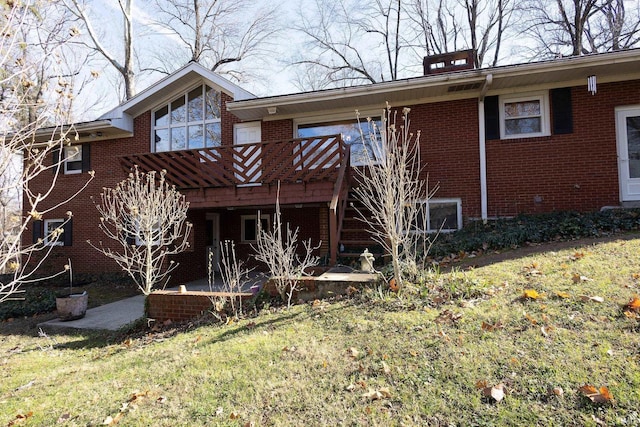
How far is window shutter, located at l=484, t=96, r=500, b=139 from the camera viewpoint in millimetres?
9187

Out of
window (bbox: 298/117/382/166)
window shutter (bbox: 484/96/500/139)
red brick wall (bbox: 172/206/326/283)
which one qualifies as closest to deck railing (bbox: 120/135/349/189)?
window (bbox: 298/117/382/166)

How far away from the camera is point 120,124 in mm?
11859

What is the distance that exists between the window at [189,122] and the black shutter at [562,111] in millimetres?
9281

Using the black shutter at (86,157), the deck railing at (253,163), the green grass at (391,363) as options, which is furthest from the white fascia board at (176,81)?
the green grass at (391,363)

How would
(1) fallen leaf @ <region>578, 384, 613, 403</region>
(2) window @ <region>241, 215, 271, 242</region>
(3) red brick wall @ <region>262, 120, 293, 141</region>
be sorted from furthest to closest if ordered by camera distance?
(2) window @ <region>241, 215, 271, 242</region> → (3) red brick wall @ <region>262, 120, 293, 141</region> → (1) fallen leaf @ <region>578, 384, 613, 403</region>

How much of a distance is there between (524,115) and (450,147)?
1919mm

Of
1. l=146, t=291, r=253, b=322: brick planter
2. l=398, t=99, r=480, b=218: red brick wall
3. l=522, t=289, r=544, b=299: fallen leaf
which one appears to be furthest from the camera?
l=398, t=99, r=480, b=218: red brick wall

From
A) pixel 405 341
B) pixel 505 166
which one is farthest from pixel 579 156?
pixel 405 341

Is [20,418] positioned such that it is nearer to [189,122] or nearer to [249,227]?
[249,227]

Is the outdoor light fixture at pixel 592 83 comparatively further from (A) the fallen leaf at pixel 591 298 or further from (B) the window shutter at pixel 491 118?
(A) the fallen leaf at pixel 591 298

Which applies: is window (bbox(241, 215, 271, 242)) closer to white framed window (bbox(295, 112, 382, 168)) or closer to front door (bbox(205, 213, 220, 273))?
front door (bbox(205, 213, 220, 273))

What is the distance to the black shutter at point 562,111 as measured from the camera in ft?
28.6

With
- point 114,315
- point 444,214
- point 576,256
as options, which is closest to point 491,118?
point 444,214

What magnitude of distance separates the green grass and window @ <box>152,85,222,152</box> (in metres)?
7.88
